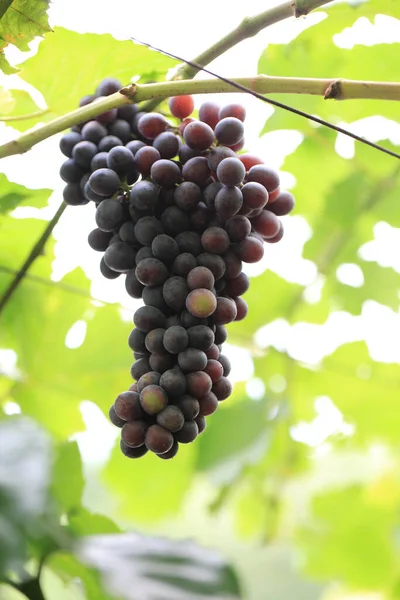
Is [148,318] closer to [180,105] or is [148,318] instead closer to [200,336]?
[200,336]

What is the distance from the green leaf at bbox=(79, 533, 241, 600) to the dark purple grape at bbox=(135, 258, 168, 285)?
24 cm

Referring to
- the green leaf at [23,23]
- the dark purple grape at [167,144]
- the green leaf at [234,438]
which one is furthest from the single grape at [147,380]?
the green leaf at [234,438]

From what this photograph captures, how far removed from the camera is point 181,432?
59cm

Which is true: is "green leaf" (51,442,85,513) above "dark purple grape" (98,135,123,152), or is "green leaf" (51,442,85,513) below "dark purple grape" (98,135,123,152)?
below

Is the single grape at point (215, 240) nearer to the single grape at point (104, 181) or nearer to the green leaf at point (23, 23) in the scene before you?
the single grape at point (104, 181)

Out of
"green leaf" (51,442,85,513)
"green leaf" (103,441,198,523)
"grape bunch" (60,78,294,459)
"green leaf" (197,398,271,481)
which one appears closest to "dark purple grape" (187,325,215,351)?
"grape bunch" (60,78,294,459)

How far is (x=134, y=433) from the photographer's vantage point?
1.89 ft

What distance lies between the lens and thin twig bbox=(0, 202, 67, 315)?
33.1 inches

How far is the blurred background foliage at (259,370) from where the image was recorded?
2.40 ft

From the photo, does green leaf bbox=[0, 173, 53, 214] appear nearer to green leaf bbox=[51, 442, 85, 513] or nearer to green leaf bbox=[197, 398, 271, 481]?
green leaf bbox=[51, 442, 85, 513]

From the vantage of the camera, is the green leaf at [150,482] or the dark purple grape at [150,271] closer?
the dark purple grape at [150,271]

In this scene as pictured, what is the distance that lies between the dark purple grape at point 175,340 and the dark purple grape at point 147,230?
100 millimetres

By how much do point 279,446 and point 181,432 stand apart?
83cm

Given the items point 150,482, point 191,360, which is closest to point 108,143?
point 191,360
